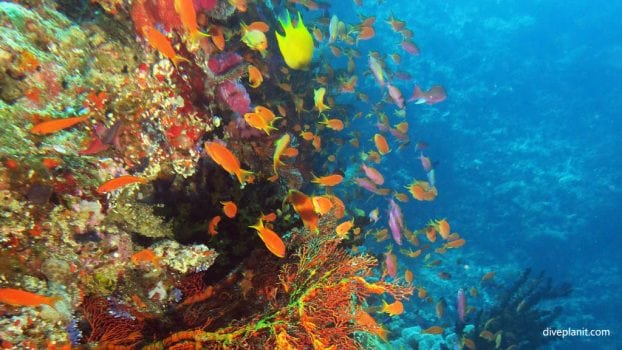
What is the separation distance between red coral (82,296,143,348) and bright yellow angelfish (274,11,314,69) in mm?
2613

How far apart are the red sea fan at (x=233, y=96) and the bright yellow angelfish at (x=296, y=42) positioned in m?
1.70

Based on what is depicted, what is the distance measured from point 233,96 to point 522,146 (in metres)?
20.1

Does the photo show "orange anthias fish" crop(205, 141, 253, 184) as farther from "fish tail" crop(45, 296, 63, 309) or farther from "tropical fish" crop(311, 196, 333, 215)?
"fish tail" crop(45, 296, 63, 309)

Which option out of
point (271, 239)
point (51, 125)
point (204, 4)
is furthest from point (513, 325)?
point (51, 125)

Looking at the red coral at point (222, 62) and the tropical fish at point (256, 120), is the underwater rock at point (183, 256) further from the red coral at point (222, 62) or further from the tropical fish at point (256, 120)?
the red coral at point (222, 62)

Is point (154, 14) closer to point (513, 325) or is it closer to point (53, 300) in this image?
point (53, 300)

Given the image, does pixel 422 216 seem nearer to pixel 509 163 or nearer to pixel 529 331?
pixel 529 331

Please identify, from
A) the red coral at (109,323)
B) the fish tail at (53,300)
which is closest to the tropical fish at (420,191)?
the red coral at (109,323)

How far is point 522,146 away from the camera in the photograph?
19.9 meters

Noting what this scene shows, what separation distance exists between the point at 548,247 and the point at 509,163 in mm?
5025

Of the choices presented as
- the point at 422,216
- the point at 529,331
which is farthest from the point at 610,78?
the point at 529,331

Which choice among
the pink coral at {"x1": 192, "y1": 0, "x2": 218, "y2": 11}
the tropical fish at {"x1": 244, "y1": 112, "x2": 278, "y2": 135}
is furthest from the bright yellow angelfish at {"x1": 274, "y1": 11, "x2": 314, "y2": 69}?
the pink coral at {"x1": 192, "y1": 0, "x2": 218, "y2": 11}

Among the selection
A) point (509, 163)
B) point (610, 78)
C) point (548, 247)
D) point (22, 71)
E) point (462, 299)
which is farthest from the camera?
point (610, 78)

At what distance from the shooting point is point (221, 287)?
3469mm
